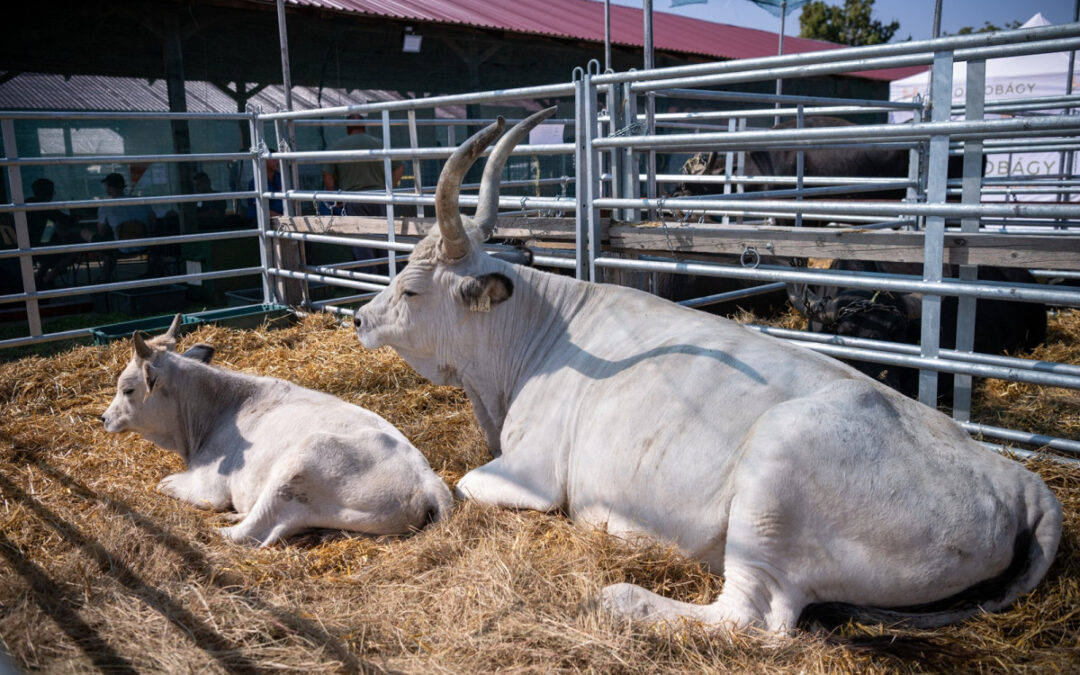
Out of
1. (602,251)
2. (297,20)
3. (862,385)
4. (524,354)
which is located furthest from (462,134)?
(862,385)

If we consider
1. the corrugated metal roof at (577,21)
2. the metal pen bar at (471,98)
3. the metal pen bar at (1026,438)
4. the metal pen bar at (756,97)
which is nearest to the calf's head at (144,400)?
the metal pen bar at (471,98)

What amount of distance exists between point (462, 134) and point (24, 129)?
28.7ft

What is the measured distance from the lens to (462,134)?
18.0 meters

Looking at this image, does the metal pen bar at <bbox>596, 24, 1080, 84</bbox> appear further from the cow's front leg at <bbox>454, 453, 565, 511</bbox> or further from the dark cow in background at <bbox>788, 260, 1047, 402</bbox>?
the cow's front leg at <bbox>454, 453, 565, 511</bbox>

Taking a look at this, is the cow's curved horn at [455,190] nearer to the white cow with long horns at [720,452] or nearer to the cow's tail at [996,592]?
the white cow with long horns at [720,452]

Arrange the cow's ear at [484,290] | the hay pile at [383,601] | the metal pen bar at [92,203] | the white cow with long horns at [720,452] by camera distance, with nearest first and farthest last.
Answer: the hay pile at [383,601]
the white cow with long horns at [720,452]
the cow's ear at [484,290]
the metal pen bar at [92,203]

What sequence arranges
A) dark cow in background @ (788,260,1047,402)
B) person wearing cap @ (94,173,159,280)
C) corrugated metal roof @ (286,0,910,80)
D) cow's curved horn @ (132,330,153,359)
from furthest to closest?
1. corrugated metal roof @ (286,0,910,80)
2. person wearing cap @ (94,173,159,280)
3. dark cow in background @ (788,260,1047,402)
4. cow's curved horn @ (132,330,153,359)

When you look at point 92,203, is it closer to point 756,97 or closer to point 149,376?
point 149,376

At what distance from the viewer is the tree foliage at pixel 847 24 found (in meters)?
44.5

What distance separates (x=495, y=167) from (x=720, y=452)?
198 cm

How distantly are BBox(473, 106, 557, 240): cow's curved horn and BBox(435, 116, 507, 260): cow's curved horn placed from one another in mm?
133

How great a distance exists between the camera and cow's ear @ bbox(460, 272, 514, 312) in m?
4.09

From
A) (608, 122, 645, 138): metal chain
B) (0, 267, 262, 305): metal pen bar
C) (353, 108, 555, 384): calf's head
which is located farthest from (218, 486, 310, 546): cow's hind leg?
(0, 267, 262, 305): metal pen bar

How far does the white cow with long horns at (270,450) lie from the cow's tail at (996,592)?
5.54 ft
